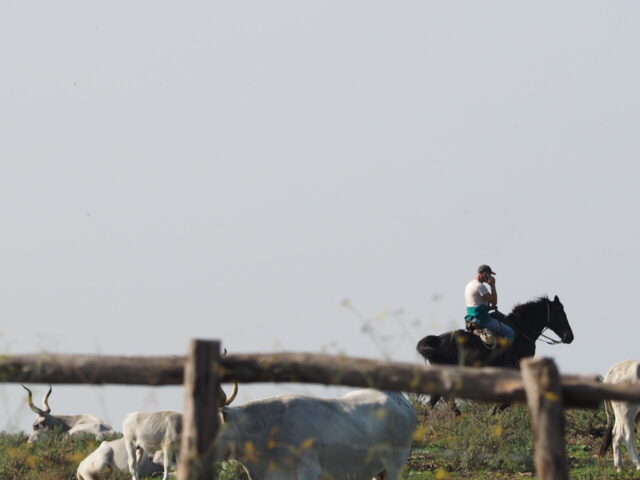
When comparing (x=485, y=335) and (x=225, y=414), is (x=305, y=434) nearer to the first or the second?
(x=225, y=414)

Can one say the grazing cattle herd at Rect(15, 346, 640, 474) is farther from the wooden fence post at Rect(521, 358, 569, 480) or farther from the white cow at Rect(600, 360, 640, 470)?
the white cow at Rect(600, 360, 640, 470)

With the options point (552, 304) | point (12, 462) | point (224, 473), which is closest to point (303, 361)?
point (224, 473)

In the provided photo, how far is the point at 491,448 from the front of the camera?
18.3 meters

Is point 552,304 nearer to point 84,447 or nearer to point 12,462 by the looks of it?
point 84,447

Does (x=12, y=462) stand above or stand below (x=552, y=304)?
below

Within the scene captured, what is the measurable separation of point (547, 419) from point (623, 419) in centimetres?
1034

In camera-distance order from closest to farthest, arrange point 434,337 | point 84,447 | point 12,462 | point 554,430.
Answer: point 554,430 → point 12,462 → point 84,447 → point 434,337

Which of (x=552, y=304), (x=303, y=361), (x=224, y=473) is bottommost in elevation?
(x=224, y=473)

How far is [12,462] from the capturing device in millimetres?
17625

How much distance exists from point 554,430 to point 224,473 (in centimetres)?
823

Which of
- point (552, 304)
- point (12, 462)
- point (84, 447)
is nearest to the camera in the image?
point (12, 462)

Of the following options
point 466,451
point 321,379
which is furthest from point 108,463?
point 321,379

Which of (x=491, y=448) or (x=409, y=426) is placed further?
(x=491, y=448)

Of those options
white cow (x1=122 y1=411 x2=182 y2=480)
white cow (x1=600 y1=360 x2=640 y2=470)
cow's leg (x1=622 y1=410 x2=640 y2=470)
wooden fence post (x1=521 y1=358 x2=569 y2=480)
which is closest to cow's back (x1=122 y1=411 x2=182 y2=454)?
white cow (x1=122 y1=411 x2=182 y2=480)
